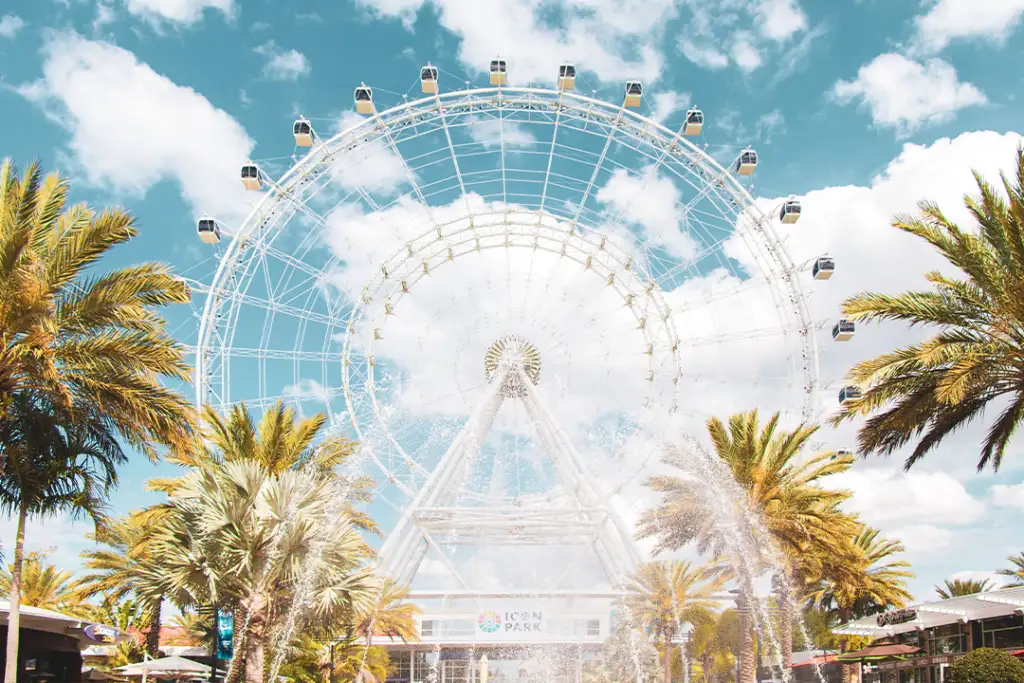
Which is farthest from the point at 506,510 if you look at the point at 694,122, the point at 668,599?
the point at 694,122

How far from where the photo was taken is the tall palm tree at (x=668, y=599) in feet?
107

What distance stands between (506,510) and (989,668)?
18726 mm

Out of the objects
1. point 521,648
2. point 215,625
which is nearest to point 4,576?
point 521,648

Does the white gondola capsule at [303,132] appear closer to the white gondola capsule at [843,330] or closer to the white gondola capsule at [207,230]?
the white gondola capsule at [207,230]

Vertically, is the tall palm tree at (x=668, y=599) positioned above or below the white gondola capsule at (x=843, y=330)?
below

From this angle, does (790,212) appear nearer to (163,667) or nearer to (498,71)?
(498,71)

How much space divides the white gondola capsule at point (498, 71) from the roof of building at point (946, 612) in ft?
70.2

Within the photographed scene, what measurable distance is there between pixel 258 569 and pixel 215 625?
10.9 ft

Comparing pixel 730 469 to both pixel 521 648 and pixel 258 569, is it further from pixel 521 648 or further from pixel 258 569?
pixel 521 648

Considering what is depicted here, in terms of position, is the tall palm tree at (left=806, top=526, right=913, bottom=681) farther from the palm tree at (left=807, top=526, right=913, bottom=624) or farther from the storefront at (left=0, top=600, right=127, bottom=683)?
the storefront at (left=0, top=600, right=127, bottom=683)

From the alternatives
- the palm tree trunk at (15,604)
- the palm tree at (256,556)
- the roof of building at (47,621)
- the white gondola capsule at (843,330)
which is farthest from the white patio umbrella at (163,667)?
the white gondola capsule at (843,330)

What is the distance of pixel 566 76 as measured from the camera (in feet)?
105

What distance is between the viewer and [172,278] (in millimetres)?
15430

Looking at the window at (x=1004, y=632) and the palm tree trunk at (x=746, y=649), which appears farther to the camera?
the window at (x=1004, y=632)
